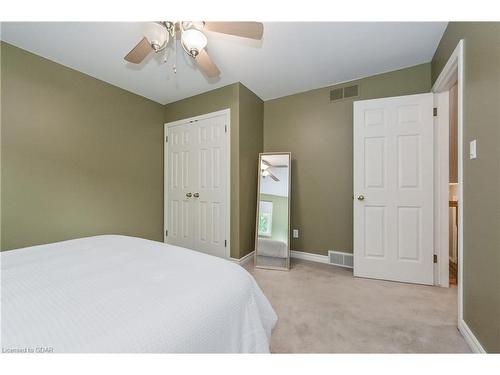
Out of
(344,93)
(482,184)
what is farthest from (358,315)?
(344,93)

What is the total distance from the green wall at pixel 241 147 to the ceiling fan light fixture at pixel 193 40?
4.42 feet

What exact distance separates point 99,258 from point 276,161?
2.28 metres

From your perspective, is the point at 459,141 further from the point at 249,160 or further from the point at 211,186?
the point at 211,186

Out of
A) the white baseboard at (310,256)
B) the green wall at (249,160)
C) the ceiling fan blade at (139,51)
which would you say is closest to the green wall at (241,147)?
the green wall at (249,160)

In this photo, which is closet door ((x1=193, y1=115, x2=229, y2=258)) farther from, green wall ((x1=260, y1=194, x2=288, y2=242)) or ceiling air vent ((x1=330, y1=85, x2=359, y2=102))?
ceiling air vent ((x1=330, y1=85, x2=359, y2=102))

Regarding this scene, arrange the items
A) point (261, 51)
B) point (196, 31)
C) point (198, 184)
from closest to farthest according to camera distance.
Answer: point (196, 31) → point (261, 51) → point (198, 184)

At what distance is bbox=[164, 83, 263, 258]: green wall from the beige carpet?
2.15 ft

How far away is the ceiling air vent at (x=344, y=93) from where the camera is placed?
261cm

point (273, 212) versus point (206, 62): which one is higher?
point (206, 62)

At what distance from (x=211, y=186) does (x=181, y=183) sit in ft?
1.89

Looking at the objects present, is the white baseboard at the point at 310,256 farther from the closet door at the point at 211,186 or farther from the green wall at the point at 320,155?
the closet door at the point at 211,186

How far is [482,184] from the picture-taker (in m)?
1.22
